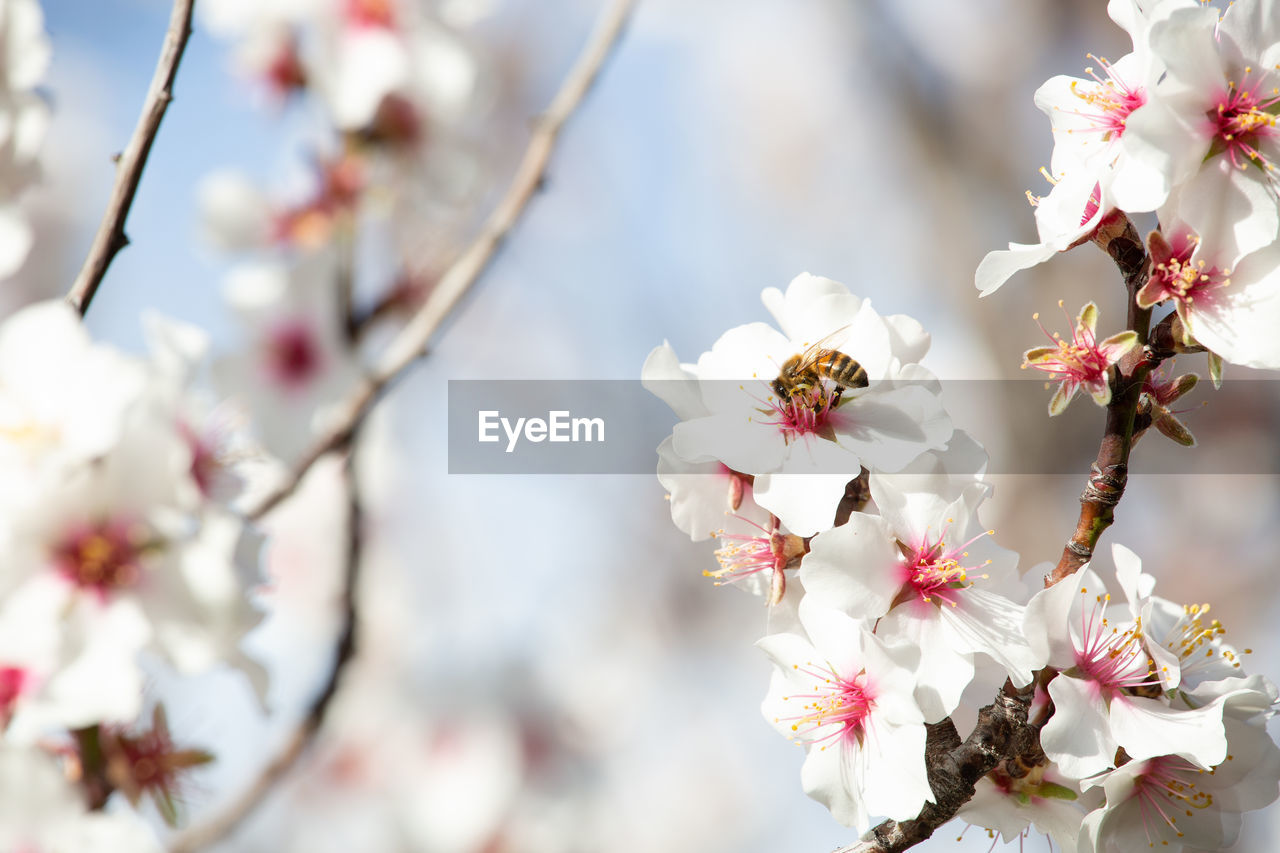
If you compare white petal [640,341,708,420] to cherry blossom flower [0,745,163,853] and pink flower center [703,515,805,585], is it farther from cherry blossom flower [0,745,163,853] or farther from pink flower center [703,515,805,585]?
cherry blossom flower [0,745,163,853]

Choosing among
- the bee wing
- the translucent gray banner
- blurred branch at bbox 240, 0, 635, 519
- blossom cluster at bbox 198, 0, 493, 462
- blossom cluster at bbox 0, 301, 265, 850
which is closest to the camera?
blossom cluster at bbox 0, 301, 265, 850

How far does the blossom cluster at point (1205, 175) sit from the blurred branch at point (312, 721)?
1.71 ft

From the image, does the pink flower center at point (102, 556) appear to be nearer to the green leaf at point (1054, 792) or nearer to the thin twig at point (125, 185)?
the thin twig at point (125, 185)

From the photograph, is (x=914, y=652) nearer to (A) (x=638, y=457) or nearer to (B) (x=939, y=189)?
(A) (x=638, y=457)

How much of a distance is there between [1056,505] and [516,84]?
2.41 metres

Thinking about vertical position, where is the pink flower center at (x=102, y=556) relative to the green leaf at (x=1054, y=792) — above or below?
above

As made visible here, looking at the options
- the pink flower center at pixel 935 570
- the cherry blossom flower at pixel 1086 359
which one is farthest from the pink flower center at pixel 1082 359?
the pink flower center at pixel 935 570

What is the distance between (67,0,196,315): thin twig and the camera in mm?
572

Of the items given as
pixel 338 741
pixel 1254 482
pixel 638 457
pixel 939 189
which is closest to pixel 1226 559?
pixel 1254 482

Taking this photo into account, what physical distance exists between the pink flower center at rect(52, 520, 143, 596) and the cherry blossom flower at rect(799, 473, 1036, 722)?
38 centimetres

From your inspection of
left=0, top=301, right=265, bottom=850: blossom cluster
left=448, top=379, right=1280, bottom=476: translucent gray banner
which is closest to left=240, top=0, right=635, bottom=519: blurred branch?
left=0, top=301, right=265, bottom=850: blossom cluster

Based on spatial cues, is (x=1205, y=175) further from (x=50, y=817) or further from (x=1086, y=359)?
(x=50, y=817)

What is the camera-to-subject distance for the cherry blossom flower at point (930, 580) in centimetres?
53

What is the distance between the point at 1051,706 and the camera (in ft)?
1.81
